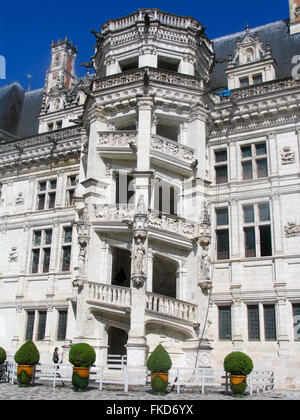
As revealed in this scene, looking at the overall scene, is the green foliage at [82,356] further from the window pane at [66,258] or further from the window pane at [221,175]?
the window pane at [221,175]

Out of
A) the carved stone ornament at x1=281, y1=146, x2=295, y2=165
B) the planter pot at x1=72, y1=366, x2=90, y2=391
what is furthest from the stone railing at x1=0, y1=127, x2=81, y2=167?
the planter pot at x1=72, y1=366, x2=90, y2=391

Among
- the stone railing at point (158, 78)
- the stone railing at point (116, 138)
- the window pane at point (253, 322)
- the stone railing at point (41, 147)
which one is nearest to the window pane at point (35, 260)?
the stone railing at point (41, 147)

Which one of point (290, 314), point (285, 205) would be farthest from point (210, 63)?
point (290, 314)

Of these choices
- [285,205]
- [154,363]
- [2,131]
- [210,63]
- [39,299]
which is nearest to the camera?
[154,363]

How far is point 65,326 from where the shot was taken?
24.0 meters

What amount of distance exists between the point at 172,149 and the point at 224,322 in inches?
326

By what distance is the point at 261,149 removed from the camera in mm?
22891

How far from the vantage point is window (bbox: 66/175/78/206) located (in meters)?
26.3

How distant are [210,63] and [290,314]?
48.2 ft

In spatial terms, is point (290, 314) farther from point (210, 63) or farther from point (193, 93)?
point (210, 63)

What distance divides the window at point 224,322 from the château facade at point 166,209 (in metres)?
0.04

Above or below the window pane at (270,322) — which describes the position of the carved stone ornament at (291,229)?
above

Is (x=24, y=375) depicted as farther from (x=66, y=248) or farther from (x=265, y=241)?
(x=265, y=241)

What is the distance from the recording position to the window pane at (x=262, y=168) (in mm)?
22438
